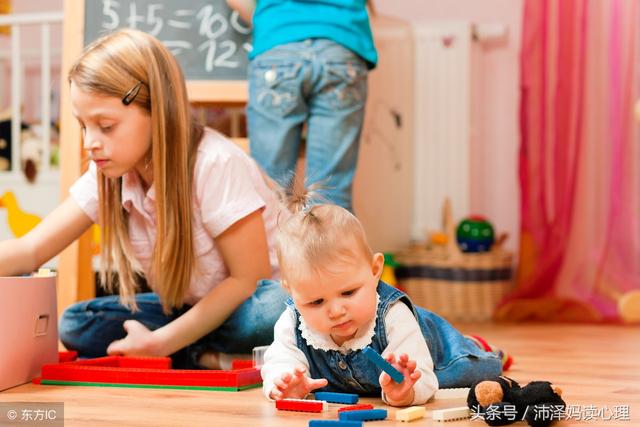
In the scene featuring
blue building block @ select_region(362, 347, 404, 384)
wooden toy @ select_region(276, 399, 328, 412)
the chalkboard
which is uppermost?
the chalkboard

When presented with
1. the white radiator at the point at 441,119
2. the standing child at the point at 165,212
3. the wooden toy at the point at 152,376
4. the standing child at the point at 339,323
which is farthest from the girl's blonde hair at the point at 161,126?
the white radiator at the point at 441,119

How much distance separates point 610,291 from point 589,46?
0.66m

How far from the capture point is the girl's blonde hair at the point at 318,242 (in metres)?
1.07

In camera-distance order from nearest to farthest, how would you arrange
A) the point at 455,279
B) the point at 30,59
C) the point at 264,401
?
the point at 264,401 → the point at 455,279 → the point at 30,59

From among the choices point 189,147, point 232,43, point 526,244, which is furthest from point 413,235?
point 189,147

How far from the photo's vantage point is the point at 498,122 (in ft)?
9.20

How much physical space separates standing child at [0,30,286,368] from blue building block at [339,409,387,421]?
0.42 metres

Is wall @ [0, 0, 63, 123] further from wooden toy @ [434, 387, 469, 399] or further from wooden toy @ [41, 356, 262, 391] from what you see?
wooden toy @ [434, 387, 469, 399]

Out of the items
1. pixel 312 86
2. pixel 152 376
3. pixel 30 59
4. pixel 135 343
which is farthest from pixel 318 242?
pixel 30 59

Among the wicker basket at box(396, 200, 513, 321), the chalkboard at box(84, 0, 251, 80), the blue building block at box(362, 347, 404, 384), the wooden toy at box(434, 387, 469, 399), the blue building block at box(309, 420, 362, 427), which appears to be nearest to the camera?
the blue building block at box(309, 420, 362, 427)

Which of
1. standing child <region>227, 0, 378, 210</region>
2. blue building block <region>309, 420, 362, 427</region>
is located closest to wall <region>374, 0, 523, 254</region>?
standing child <region>227, 0, 378, 210</region>

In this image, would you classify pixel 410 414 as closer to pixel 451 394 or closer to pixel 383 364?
pixel 383 364

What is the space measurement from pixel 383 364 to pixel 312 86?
0.90 m

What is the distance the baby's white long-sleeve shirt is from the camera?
1.09 m
